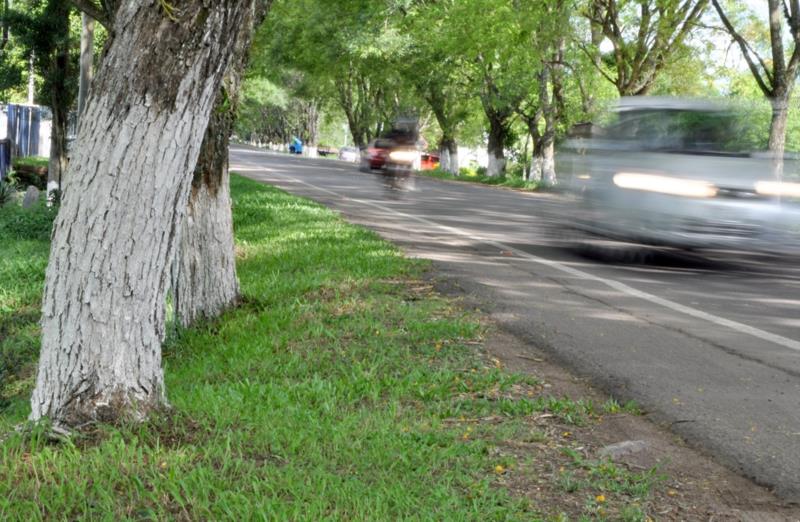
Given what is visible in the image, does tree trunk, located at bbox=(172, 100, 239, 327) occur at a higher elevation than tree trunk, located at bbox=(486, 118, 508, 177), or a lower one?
lower

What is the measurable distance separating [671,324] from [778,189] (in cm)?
355

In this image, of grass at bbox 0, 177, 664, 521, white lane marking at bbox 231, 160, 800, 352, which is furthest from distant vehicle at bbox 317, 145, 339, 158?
grass at bbox 0, 177, 664, 521

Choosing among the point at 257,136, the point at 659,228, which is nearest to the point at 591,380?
the point at 659,228

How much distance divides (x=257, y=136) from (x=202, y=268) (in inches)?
4904

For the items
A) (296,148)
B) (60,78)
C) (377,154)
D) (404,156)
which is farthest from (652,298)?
(296,148)

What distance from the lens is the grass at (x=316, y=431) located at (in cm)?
370

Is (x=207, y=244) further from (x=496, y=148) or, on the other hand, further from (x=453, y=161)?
(x=453, y=161)

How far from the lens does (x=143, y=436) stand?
14.1 feet

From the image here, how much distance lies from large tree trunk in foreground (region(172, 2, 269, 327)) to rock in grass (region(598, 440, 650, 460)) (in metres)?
4.02

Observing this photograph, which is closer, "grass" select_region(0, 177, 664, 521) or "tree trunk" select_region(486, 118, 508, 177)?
"grass" select_region(0, 177, 664, 521)

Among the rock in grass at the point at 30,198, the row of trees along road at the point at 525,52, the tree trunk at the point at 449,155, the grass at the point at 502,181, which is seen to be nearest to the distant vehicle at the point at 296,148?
the row of trees along road at the point at 525,52

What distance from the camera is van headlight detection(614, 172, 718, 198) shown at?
9.67 m

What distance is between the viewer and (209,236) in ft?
24.7

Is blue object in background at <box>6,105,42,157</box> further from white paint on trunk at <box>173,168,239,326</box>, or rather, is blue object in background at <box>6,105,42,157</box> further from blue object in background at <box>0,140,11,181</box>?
white paint on trunk at <box>173,168,239,326</box>
